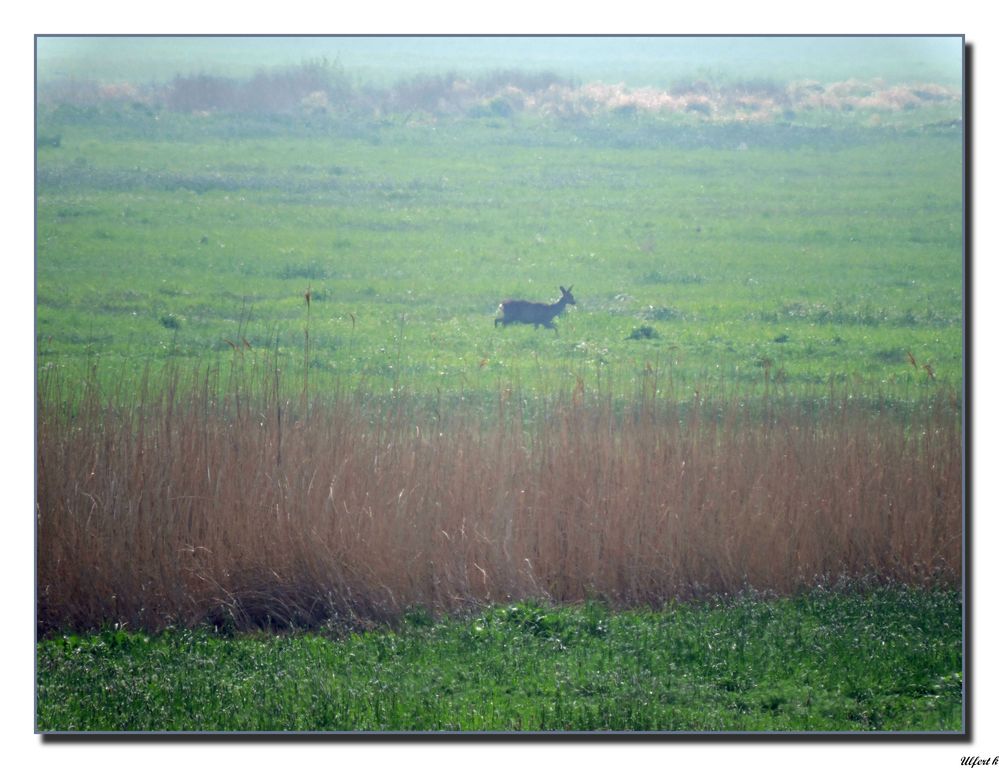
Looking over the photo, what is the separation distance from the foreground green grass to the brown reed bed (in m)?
0.17

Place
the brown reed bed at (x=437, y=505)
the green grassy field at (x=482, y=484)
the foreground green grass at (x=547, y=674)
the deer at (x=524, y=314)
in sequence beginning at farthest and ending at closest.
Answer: the deer at (x=524, y=314) < the brown reed bed at (x=437, y=505) < the green grassy field at (x=482, y=484) < the foreground green grass at (x=547, y=674)

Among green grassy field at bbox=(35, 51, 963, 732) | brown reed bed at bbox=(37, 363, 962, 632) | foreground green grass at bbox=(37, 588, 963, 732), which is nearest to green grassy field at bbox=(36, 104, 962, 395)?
green grassy field at bbox=(35, 51, 963, 732)

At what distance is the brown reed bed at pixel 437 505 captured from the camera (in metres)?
4.41

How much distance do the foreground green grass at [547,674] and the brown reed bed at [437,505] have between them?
6.7 inches

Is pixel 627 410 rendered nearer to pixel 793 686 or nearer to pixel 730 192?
pixel 793 686

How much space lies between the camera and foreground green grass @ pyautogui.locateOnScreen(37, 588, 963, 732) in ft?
12.6

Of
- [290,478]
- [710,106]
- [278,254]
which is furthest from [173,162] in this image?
[710,106]

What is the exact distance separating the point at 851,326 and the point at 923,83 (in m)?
3.09

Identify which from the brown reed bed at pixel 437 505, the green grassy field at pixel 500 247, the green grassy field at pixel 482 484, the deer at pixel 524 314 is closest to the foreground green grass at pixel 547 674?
the green grassy field at pixel 482 484

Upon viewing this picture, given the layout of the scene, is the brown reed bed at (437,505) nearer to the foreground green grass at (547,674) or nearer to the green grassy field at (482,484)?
the green grassy field at (482,484)

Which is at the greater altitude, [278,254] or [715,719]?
[278,254]

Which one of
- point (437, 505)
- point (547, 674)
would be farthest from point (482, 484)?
point (547, 674)

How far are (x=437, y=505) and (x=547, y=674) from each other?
0.99 metres

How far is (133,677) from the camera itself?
404 centimetres
